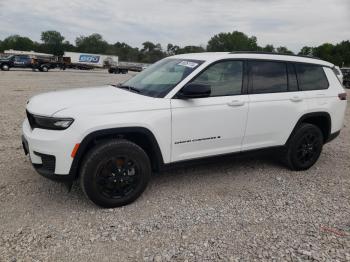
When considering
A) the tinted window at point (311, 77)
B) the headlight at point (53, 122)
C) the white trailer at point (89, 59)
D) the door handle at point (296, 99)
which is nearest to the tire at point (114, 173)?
the headlight at point (53, 122)

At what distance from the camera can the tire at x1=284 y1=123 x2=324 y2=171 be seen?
4.86 meters

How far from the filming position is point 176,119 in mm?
Result: 3713

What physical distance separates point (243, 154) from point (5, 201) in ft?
9.86

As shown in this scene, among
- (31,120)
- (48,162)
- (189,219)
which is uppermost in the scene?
(31,120)

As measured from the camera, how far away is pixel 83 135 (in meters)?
3.26

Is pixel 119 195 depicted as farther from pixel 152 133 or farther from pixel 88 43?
pixel 88 43

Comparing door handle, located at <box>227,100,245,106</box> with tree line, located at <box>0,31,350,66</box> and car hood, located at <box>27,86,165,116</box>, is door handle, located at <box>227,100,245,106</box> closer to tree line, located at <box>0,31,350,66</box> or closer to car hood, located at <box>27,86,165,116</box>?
car hood, located at <box>27,86,165,116</box>

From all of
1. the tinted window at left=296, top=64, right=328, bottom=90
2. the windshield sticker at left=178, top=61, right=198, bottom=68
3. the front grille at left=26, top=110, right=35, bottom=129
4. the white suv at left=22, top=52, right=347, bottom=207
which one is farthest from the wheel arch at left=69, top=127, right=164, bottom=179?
the tinted window at left=296, top=64, right=328, bottom=90

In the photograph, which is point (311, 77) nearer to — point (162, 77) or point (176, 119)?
point (162, 77)

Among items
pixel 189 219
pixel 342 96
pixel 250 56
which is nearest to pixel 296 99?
pixel 250 56

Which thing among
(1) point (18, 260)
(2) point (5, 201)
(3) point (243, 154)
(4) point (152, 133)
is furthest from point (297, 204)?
(2) point (5, 201)

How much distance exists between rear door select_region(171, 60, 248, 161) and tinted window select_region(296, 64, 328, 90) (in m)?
1.14

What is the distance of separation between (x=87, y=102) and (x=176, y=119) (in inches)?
39.4

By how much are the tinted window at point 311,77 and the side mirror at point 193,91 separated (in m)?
1.85
